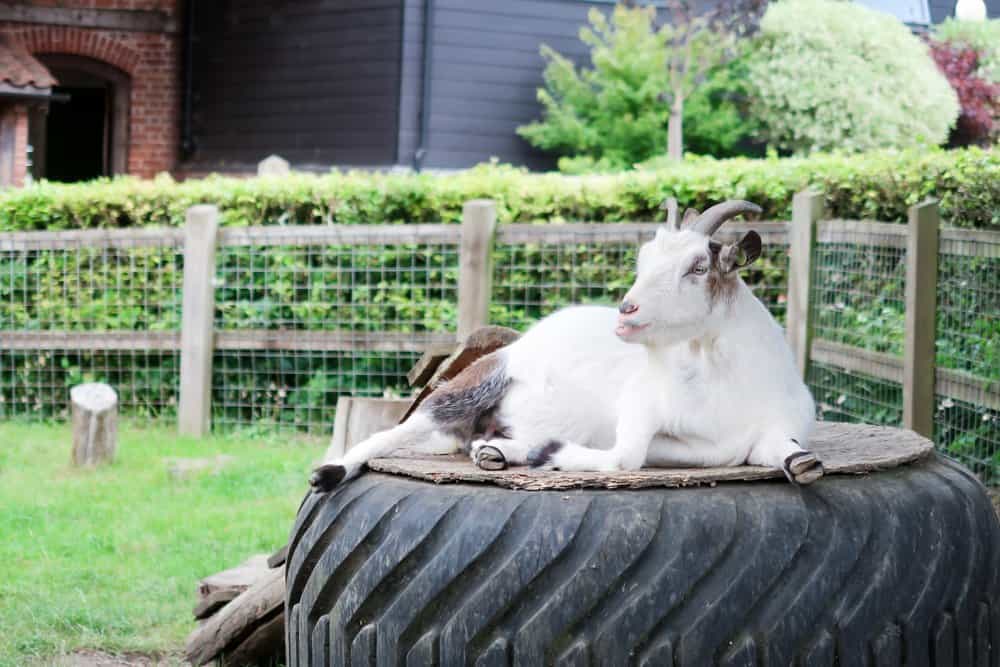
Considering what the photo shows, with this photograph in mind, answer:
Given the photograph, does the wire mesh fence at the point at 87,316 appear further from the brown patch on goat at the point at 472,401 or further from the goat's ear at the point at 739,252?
the goat's ear at the point at 739,252

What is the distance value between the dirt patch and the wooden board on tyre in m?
1.81

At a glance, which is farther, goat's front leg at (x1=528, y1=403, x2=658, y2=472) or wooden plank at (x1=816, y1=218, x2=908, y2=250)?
wooden plank at (x1=816, y1=218, x2=908, y2=250)

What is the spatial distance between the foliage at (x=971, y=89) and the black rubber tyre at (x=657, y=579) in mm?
16679

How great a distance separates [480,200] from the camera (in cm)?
849

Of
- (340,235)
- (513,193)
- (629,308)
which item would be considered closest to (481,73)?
(513,193)

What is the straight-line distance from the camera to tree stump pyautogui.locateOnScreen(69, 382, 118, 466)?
7969mm

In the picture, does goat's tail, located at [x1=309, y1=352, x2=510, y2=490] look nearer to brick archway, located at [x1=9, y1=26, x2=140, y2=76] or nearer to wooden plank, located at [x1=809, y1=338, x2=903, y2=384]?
wooden plank, located at [x1=809, y1=338, x2=903, y2=384]

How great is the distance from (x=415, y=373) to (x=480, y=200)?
4.83 m

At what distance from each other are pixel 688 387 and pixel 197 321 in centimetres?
702

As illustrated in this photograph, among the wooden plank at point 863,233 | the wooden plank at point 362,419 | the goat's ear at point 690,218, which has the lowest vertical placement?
the wooden plank at point 362,419

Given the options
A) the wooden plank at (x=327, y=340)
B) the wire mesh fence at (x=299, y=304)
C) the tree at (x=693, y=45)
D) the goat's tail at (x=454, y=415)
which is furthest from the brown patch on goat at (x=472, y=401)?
the tree at (x=693, y=45)

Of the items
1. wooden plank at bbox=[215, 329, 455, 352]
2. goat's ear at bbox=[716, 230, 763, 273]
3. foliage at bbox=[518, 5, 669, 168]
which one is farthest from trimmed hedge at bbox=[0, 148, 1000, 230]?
foliage at bbox=[518, 5, 669, 168]

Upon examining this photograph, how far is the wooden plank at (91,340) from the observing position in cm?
934

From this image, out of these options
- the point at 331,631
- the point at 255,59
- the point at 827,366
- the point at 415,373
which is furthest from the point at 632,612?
the point at 255,59
